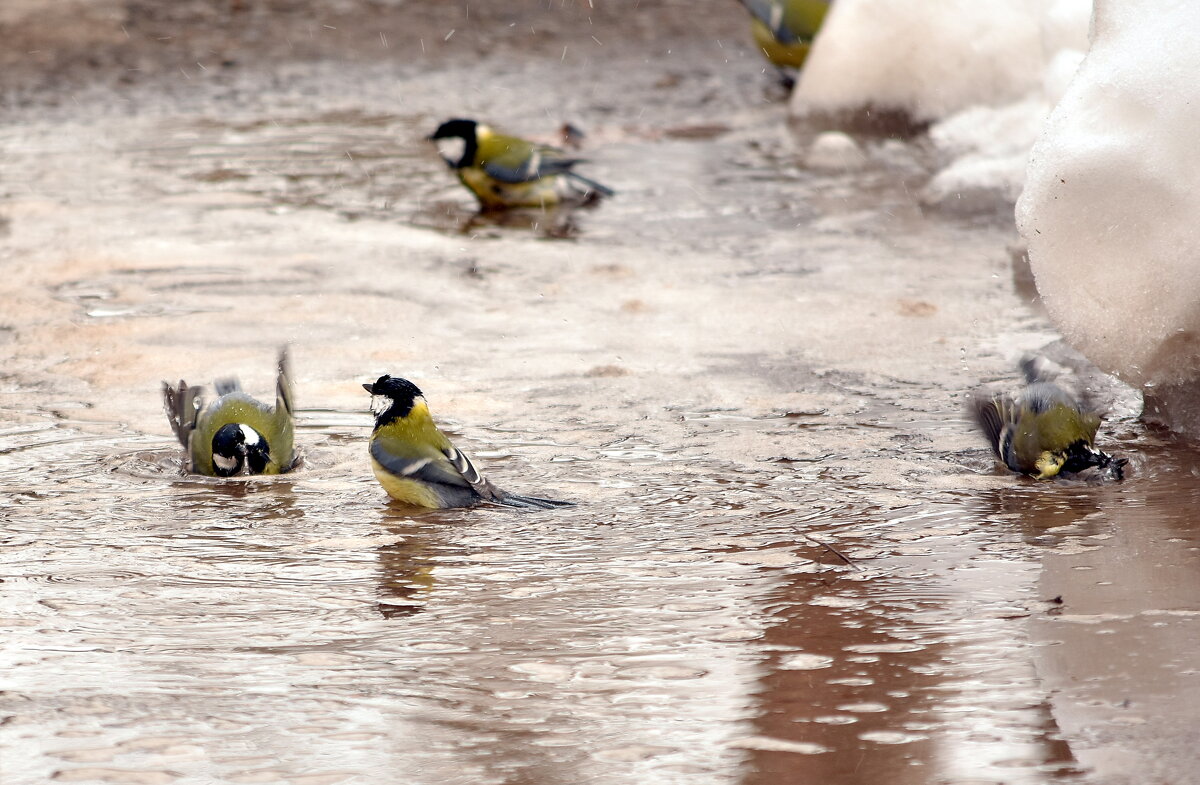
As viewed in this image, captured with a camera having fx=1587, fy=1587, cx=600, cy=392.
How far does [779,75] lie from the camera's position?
478 inches

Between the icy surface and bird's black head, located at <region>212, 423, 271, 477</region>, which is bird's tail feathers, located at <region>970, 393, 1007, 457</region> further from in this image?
bird's black head, located at <region>212, 423, 271, 477</region>

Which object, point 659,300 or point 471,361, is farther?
point 659,300

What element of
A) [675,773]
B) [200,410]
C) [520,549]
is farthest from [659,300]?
[675,773]

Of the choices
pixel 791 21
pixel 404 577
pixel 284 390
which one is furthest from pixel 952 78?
pixel 404 577

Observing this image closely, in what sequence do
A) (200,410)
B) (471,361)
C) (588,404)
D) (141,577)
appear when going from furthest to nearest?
(471,361)
(588,404)
(200,410)
(141,577)

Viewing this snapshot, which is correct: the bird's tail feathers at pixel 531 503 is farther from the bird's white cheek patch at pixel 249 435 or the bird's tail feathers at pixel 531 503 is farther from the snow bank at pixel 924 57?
the snow bank at pixel 924 57

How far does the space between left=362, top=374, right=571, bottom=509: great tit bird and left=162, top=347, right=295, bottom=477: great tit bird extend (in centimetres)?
35

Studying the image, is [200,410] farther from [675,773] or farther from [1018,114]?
[1018,114]

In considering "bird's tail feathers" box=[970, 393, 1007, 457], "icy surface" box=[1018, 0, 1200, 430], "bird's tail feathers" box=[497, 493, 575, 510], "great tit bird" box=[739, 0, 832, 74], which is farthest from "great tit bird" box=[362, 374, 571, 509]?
"great tit bird" box=[739, 0, 832, 74]

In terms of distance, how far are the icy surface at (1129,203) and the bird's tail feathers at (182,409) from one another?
2.44 m

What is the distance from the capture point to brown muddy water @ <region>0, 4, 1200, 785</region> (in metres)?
2.73

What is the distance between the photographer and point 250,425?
4391 mm

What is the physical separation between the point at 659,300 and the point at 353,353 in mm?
1325

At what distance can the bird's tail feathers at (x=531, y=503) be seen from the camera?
4047mm
